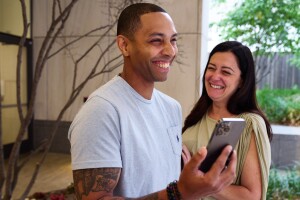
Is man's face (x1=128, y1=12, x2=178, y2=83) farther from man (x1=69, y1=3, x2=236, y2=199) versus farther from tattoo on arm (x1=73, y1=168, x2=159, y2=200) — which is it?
tattoo on arm (x1=73, y1=168, x2=159, y2=200)

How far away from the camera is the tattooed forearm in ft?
3.32

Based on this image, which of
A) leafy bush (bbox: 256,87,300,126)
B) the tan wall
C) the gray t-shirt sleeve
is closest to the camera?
the gray t-shirt sleeve

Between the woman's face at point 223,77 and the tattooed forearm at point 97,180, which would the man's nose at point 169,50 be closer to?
the tattooed forearm at point 97,180

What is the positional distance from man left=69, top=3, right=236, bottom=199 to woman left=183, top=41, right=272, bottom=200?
480 millimetres

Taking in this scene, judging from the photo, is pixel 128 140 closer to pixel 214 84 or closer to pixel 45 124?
pixel 214 84

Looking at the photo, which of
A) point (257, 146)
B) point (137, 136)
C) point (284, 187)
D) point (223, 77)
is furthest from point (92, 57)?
point (137, 136)

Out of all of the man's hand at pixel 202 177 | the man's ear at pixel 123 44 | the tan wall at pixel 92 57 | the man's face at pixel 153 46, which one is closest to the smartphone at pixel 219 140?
the man's hand at pixel 202 177

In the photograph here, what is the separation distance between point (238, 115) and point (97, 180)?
1078 millimetres

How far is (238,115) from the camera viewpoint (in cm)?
182

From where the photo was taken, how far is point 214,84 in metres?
1.88

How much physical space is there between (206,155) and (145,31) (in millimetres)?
534

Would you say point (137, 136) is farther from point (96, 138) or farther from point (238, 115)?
point (238, 115)

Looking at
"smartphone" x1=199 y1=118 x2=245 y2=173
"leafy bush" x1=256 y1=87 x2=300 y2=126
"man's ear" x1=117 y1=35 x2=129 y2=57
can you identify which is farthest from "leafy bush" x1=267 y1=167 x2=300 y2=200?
"man's ear" x1=117 y1=35 x2=129 y2=57

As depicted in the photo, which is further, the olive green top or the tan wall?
the tan wall
